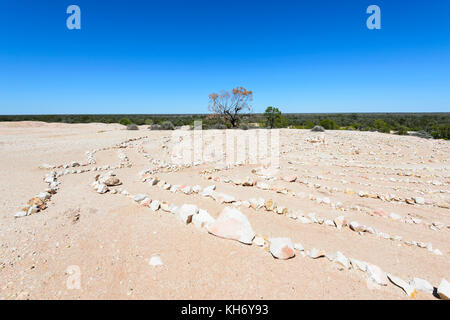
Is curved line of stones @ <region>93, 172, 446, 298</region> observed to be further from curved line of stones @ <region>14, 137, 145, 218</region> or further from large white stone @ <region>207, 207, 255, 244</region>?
curved line of stones @ <region>14, 137, 145, 218</region>

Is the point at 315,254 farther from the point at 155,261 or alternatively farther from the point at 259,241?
the point at 155,261

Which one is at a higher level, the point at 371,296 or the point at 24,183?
the point at 24,183

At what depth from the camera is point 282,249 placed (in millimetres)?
2576

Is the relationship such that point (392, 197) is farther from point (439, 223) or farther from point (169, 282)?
point (169, 282)

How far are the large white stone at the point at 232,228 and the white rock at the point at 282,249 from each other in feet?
1.11

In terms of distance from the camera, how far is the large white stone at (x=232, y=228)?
2887mm

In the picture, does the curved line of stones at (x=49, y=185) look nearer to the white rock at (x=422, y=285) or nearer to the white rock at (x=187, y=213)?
the white rock at (x=187, y=213)

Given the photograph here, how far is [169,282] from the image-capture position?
221 centimetres

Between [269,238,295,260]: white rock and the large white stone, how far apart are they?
1.11ft

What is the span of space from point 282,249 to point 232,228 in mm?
760

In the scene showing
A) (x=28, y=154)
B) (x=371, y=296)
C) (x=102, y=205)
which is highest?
(x=28, y=154)

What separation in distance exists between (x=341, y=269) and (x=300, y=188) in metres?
3.35

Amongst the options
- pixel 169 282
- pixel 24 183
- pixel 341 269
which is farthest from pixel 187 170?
pixel 341 269

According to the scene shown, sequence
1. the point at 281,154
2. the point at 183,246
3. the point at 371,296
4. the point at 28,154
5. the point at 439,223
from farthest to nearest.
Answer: the point at 281,154, the point at 28,154, the point at 439,223, the point at 183,246, the point at 371,296
